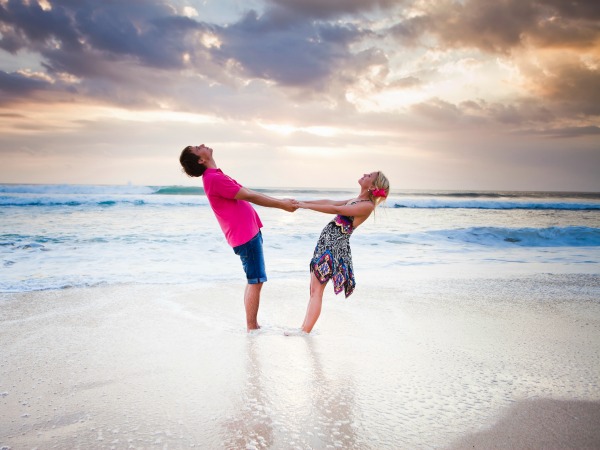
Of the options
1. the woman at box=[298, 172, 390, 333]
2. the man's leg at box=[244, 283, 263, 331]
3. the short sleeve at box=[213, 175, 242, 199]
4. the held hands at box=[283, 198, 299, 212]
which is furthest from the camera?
the held hands at box=[283, 198, 299, 212]

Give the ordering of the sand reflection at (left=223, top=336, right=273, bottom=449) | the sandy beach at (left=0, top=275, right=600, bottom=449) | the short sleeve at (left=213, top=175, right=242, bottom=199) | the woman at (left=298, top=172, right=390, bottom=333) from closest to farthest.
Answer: the sand reflection at (left=223, top=336, right=273, bottom=449), the sandy beach at (left=0, top=275, right=600, bottom=449), the short sleeve at (left=213, top=175, right=242, bottom=199), the woman at (left=298, top=172, right=390, bottom=333)

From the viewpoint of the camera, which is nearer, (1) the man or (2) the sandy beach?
(2) the sandy beach

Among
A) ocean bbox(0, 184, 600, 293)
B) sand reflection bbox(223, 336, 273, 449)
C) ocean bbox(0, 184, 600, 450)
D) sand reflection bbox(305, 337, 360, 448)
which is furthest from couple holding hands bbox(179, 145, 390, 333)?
ocean bbox(0, 184, 600, 293)

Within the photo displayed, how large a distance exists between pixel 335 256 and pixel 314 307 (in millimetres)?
567

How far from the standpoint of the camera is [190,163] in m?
4.24

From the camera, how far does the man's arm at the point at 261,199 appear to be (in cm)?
410

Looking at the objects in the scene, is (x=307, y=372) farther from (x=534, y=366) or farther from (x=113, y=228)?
(x=113, y=228)

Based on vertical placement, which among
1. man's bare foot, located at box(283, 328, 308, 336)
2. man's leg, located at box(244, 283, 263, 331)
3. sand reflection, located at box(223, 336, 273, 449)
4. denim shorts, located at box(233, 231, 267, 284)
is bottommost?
man's bare foot, located at box(283, 328, 308, 336)

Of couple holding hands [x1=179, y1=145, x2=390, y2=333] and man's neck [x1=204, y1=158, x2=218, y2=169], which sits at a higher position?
man's neck [x1=204, y1=158, x2=218, y2=169]

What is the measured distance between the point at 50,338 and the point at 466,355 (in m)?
3.76

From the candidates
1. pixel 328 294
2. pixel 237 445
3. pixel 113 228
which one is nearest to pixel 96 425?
pixel 237 445

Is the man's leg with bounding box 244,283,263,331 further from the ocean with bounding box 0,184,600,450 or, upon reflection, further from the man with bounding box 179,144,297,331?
the ocean with bounding box 0,184,600,450

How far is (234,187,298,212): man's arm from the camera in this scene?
4.10m

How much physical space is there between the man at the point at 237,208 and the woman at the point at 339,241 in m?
0.55
